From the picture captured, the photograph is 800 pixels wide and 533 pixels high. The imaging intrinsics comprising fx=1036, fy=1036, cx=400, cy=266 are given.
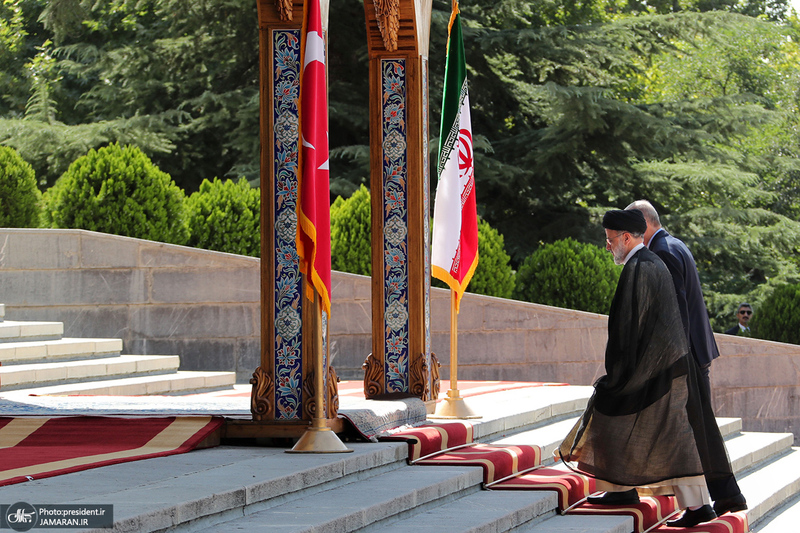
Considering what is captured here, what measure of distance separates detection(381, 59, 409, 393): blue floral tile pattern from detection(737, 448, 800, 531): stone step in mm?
2912

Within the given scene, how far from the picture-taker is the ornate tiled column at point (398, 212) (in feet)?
27.8

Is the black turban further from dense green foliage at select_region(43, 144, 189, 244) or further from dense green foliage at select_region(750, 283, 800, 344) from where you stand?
dense green foliage at select_region(750, 283, 800, 344)

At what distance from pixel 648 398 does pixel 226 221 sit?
830cm

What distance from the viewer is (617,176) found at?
752 inches

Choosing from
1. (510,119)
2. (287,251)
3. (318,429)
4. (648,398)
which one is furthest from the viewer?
(510,119)

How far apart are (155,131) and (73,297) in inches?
271

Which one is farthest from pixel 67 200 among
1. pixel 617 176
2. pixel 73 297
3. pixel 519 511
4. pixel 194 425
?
pixel 617 176

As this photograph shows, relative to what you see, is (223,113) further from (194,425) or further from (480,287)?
(194,425)

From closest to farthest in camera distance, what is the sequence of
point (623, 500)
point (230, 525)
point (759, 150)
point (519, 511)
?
point (230, 525)
point (519, 511)
point (623, 500)
point (759, 150)

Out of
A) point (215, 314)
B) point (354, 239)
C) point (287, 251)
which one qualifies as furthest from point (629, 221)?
point (354, 239)

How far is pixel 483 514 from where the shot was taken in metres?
5.80

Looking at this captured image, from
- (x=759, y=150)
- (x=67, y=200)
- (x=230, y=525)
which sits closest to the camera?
(x=230, y=525)

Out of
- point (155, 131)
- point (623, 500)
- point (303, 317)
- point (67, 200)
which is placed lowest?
point (623, 500)

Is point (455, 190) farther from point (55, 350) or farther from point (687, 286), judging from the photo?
point (55, 350)
